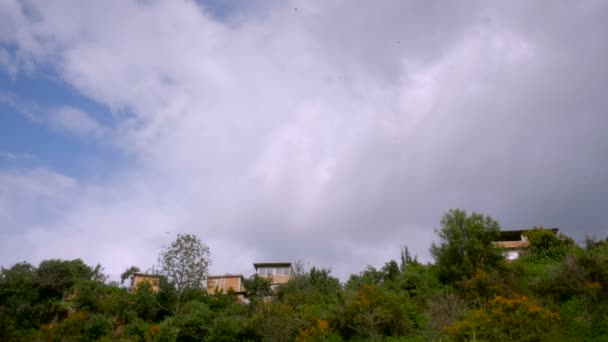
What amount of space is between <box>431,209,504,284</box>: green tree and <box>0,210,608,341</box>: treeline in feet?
0.24

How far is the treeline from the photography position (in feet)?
67.3

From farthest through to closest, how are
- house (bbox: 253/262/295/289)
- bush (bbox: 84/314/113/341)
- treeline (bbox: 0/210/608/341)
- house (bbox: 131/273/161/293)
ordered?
house (bbox: 253/262/295/289) → house (bbox: 131/273/161/293) → bush (bbox: 84/314/113/341) → treeline (bbox: 0/210/608/341)

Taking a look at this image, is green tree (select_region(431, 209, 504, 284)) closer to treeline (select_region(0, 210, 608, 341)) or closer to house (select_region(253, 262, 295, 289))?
treeline (select_region(0, 210, 608, 341))

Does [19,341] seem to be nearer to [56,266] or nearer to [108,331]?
[108,331]

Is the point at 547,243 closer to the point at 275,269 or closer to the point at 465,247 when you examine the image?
the point at 465,247

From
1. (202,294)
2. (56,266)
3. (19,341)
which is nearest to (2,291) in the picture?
(56,266)

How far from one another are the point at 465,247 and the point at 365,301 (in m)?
10.2

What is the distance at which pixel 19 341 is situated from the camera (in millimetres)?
27203

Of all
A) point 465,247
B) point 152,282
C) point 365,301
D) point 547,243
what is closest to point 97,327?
point 152,282

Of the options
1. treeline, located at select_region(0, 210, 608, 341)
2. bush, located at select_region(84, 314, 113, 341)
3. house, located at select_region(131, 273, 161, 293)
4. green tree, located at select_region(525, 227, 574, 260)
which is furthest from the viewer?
green tree, located at select_region(525, 227, 574, 260)

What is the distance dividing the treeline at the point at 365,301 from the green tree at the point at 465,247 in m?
0.07

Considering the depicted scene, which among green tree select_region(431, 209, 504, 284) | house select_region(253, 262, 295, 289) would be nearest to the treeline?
green tree select_region(431, 209, 504, 284)

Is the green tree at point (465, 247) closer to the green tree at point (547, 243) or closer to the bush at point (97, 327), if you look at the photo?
the green tree at point (547, 243)

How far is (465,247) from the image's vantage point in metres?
31.2
